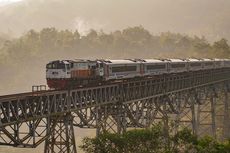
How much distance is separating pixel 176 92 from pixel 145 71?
5.37m

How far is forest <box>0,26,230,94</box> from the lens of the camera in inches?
4569

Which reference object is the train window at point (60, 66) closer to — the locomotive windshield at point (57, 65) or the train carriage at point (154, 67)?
the locomotive windshield at point (57, 65)

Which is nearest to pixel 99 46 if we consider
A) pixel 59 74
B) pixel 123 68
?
pixel 123 68

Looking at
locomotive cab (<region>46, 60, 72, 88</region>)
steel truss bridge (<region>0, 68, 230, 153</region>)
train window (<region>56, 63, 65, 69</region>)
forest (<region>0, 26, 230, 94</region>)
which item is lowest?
steel truss bridge (<region>0, 68, 230, 153</region>)

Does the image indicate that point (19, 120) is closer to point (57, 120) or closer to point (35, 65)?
point (57, 120)

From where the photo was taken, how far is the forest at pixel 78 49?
4569 inches

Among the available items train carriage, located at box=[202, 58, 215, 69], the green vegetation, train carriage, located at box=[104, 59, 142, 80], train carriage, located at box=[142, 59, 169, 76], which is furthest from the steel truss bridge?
the green vegetation

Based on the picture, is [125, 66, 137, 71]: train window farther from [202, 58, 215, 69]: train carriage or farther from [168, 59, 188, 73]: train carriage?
[202, 58, 215, 69]: train carriage

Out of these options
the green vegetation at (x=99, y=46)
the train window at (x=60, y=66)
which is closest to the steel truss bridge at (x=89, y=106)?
the train window at (x=60, y=66)

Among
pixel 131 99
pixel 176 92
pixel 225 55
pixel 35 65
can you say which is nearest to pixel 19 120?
pixel 131 99

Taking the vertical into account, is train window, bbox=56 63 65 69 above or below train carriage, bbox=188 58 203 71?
above

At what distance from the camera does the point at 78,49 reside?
127 m

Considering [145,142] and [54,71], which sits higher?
[54,71]

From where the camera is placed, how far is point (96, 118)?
31844 mm
